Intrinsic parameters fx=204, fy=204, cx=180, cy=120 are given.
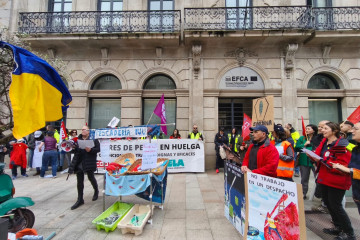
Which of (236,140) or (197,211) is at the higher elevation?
(236,140)

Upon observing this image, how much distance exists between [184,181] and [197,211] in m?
2.92

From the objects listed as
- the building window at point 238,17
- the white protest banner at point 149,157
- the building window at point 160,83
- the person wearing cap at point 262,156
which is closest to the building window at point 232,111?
the building window at point 160,83

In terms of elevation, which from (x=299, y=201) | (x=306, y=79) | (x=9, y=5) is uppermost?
(x=9, y=5)

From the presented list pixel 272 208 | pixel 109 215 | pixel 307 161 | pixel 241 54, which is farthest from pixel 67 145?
pixel 241 54

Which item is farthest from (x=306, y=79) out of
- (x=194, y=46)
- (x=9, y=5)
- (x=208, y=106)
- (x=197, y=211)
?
(x=9, y=5)

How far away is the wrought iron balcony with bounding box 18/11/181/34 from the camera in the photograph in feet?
35.7

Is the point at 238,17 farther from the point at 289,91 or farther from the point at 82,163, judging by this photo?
the point at 82,163

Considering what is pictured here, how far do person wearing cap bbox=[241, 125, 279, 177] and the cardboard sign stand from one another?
3.73 feet

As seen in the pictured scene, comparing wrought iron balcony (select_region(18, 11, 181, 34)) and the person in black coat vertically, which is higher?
wrought iron balcony (select_region(18, 11, 181, 34))

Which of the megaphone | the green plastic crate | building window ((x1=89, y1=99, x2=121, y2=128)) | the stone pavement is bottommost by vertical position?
the stone pavement

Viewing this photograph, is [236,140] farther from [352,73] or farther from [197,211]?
[352,73]

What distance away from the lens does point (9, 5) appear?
11.5 m

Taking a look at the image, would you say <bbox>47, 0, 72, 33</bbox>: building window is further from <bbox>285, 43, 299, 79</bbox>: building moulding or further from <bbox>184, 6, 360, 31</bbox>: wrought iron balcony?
<bbox>285, 43, 299, 79</bbox>: building moulding

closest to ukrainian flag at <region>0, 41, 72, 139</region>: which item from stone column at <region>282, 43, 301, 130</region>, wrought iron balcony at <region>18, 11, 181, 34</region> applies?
wrought iron balcony at <region>18, 11, 181, 34</region>
